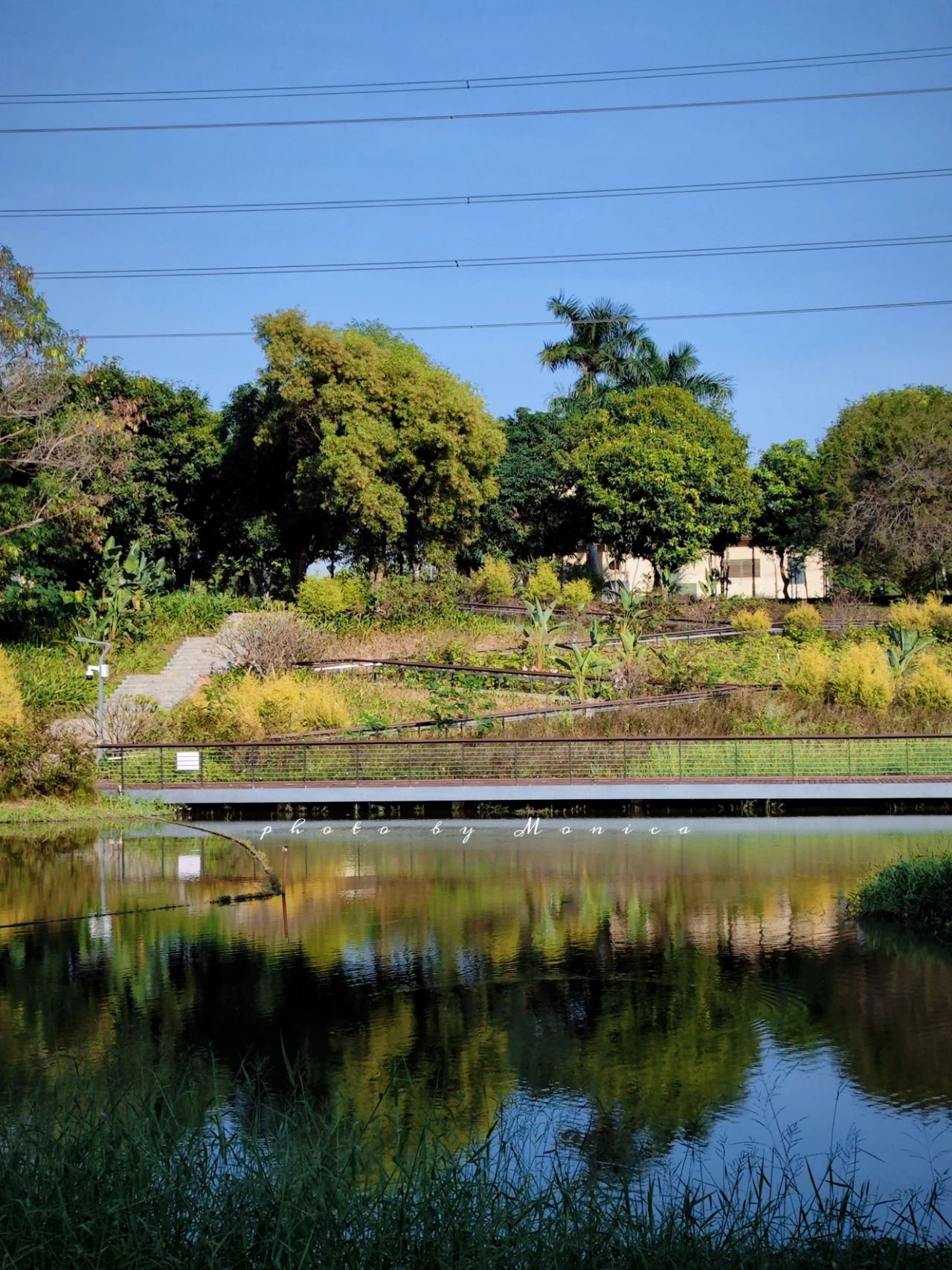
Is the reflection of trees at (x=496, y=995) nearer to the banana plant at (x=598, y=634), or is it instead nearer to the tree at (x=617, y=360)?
the banana plant at (x=598, y=634)

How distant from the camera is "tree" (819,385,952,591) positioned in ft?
148

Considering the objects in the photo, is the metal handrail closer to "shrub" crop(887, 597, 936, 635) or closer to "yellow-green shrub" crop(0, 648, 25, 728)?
"yellow-green shrub" crop(0, 648, 25, 728)

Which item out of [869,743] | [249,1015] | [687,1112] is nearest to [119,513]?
[869,743]

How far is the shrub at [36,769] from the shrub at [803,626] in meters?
21.9

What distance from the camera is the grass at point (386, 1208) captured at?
5.23 meters

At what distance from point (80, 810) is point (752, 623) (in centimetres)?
2228

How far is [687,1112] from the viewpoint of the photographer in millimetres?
7953

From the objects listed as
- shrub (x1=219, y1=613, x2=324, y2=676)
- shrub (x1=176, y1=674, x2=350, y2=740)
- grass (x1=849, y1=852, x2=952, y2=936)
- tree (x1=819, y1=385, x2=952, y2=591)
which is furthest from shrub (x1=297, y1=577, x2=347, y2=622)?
grass (x1=849, y1=852, x2=952, y2=936)

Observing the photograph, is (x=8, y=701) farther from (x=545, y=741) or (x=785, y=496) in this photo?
(x=785, y=496)

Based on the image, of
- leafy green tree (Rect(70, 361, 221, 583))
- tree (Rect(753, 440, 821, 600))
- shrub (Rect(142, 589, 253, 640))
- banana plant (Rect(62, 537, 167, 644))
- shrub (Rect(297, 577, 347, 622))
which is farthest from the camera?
tree (Rect(753, 440, 821, 600))

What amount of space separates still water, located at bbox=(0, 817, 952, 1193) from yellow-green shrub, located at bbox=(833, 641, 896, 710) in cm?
916

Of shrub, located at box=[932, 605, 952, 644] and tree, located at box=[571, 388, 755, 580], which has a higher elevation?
tree, located at box=[571, 388, 755, 580]

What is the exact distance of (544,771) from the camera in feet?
80.6

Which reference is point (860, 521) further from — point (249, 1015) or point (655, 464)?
point (249, 1015)
